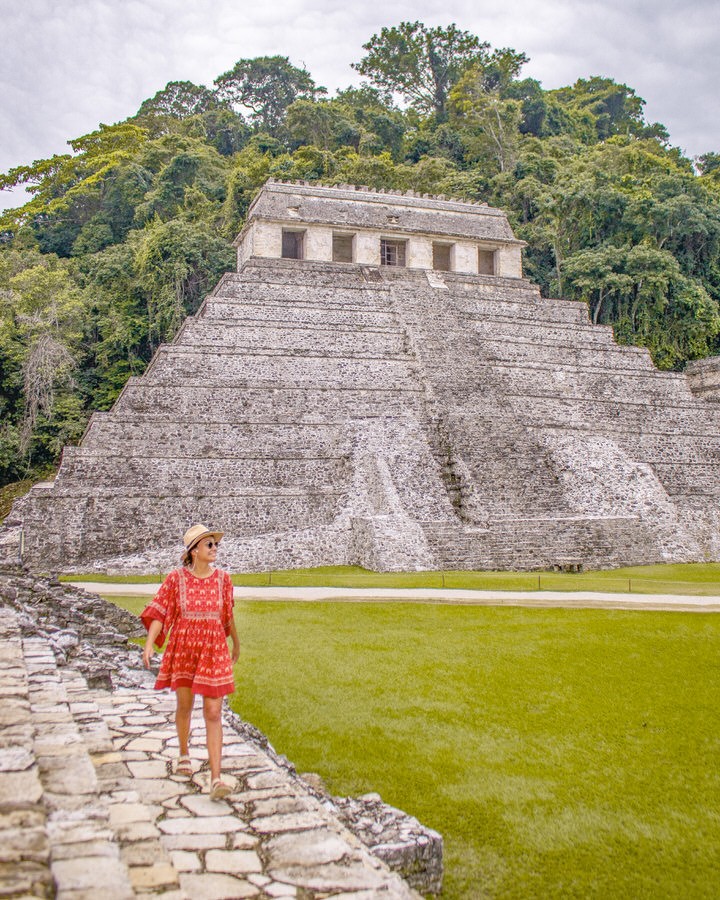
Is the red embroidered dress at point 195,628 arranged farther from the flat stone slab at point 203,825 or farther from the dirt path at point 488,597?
the dirt path at point 488,597

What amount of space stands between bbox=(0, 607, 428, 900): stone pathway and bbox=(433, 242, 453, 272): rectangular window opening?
2455cm

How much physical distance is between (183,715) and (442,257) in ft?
82.5

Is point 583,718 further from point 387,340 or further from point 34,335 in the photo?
point 34,335

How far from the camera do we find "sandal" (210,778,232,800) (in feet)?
12.3

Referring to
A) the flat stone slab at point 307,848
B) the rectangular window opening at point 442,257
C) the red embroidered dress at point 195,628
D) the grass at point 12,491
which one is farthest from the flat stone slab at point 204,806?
the rectangular window opening at point 442,257

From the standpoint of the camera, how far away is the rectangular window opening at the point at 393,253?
88.9 feet

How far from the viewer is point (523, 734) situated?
17.6 ft

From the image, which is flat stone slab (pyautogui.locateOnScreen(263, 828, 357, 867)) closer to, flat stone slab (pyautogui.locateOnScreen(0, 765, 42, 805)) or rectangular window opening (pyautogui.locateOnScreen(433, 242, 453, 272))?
flat stone slab (pyautogui.locateOnScreen(0, 765, 42, 805))

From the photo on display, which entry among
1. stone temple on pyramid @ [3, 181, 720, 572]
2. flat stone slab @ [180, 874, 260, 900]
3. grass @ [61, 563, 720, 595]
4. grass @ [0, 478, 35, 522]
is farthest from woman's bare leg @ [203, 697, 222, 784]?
grass @ [0, 478, 35, 522]

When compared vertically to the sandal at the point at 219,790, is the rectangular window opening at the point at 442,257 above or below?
above

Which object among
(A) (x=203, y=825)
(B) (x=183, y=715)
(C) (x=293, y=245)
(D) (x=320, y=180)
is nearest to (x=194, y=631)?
(B) (x=183, y=715)

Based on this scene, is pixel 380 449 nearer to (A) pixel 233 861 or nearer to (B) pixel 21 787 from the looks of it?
(A) pixel 233 861

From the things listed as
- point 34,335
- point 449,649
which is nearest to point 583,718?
point 449,649

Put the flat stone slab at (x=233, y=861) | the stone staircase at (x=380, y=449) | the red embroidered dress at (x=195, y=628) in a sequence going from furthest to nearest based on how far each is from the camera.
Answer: the stone staircase at (x=380, y=449)
the red embroidered dress at (x=195, y=628)
the flat stone slab at (x=233, y=861)
